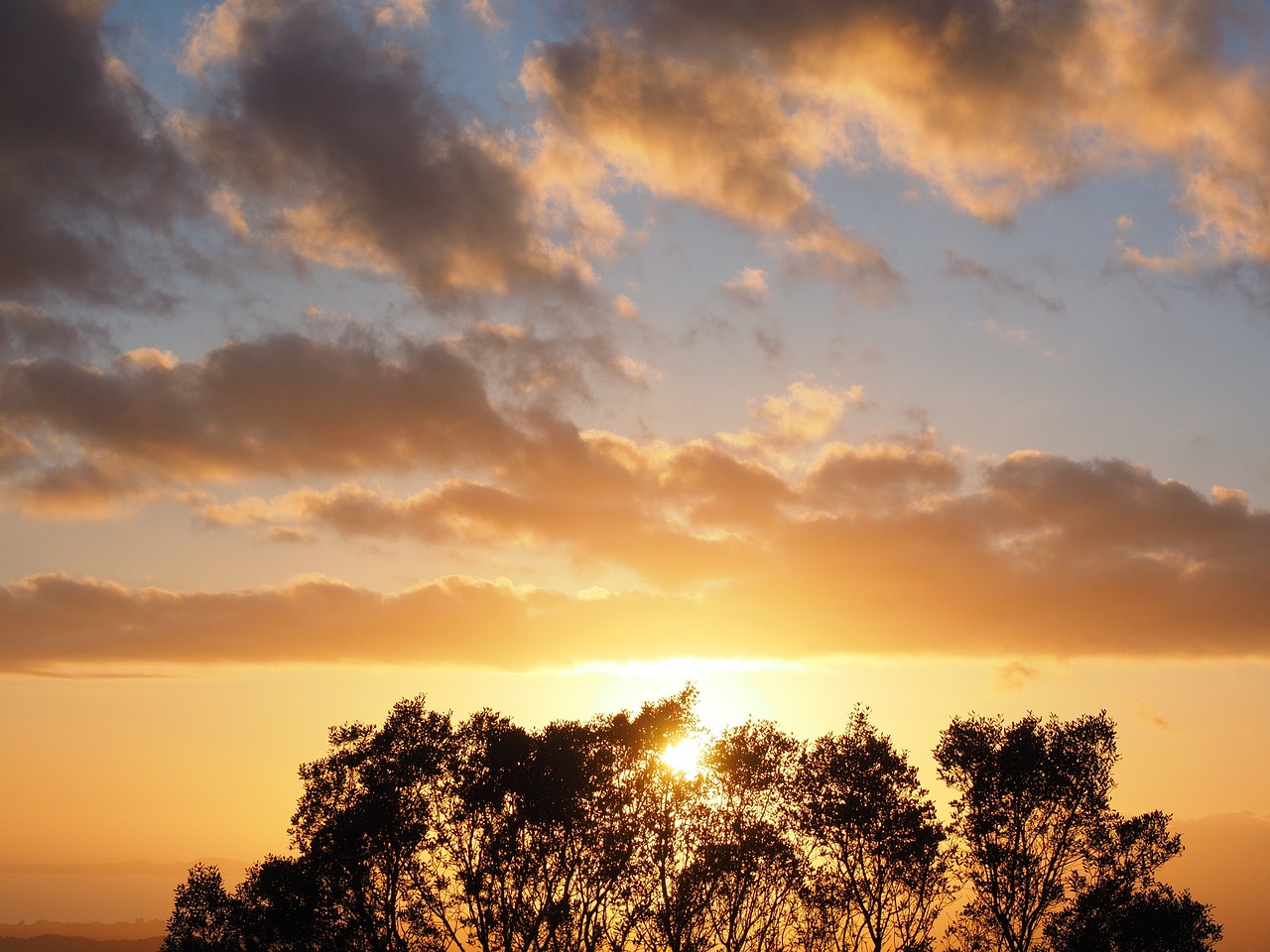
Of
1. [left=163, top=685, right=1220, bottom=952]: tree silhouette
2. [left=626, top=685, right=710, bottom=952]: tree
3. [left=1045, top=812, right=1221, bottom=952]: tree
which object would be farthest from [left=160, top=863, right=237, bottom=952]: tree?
[left=1045, top=812, right=1221, bottom=952]: tree

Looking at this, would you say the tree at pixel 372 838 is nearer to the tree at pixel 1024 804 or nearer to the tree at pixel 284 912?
the tree at pixel 284 912

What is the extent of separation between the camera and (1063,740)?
5647cm

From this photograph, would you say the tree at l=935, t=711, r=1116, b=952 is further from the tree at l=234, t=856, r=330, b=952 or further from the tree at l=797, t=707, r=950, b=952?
the tree at l=234, t=856, r=330, b=952

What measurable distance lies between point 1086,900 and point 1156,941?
492cm

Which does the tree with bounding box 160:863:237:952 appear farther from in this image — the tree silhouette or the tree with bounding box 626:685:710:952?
the tree with bounding box 626:685:710:952

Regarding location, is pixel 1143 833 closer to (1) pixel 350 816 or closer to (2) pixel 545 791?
(2) pixel 545 791

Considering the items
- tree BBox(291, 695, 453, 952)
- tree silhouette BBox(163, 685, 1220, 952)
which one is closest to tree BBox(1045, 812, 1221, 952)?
tree silhouette BBox(163, 685, 1220, 952)

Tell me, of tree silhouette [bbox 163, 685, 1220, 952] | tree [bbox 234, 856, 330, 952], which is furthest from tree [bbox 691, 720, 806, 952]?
tree [bbox 234, 856, 330, 952]

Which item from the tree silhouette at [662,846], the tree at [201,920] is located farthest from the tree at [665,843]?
the tree at [201,920]

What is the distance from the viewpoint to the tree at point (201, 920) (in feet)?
178

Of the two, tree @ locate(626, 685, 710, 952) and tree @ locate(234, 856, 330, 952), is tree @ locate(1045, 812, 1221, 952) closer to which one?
tree @ locate(626, 685, 710, 952)

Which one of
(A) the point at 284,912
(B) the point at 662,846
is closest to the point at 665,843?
(B) the point at 662,846

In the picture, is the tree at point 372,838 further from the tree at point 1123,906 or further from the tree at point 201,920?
the tree at point 1123,906

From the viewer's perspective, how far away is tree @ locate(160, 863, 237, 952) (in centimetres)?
5438
